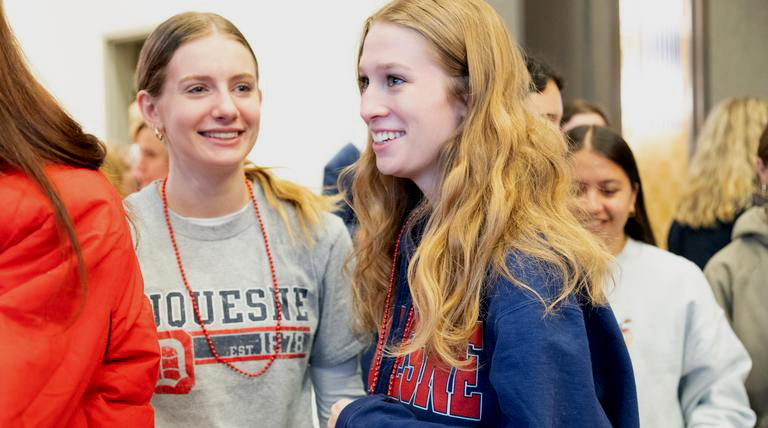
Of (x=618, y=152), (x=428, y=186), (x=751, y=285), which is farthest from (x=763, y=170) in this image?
(x=428, y=186)

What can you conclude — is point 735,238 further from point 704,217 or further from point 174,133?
point 174,133

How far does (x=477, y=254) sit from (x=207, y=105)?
77 cm

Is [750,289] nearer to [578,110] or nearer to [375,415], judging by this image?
[578,110]

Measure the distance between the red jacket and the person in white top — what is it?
1.09m

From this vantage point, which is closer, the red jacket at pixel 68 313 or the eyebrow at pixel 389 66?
the red jacket at pixel 68 313

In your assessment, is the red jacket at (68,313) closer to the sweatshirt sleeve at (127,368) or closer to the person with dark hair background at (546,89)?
the sweatshirt sleeve at (127,368)

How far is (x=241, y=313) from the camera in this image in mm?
1915

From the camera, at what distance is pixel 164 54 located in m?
1.96

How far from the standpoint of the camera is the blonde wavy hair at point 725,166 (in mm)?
3367

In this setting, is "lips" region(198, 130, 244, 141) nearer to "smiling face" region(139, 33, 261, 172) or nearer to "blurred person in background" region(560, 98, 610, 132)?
"smiling face" region(139, 33, 261, 172)

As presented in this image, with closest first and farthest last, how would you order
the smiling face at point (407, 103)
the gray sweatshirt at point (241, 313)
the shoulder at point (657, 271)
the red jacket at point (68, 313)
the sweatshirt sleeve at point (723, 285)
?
the red jacket at point (68, 313) → the smiling face at point (407, 103) → the gray sweatshirt at point (241, 313) → the shoulder at point (657, 271) → the sweatshirt sleeve at point (723, 285)

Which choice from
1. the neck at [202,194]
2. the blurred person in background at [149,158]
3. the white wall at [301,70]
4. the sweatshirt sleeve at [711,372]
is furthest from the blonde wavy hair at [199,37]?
the white wall at [301,70]

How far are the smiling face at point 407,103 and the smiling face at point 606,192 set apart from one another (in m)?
0.77

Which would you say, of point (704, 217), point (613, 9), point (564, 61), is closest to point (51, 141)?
point (704, 217)
